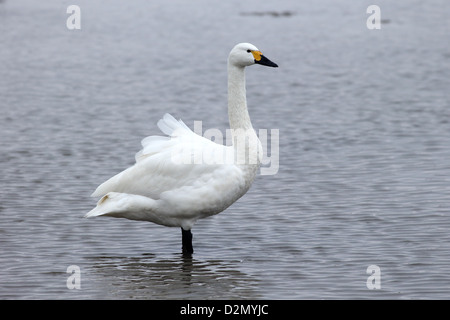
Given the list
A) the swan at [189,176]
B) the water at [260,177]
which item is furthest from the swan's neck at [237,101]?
the water at [260,177]

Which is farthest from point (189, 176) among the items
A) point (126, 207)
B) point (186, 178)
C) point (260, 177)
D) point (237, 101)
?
point (260, 177)

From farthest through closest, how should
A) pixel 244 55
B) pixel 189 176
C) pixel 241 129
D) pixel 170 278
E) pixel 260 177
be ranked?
pixel 260 177 → pixel 244 55 → pixel 241 129 → pixel 189 176 → pixel 170 278

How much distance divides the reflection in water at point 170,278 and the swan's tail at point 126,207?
0.49m

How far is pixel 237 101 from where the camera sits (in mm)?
9328

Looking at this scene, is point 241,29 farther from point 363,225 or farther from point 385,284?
point 385,284

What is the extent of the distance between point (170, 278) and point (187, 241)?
67 centimetres

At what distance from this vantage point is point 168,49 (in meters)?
27.2

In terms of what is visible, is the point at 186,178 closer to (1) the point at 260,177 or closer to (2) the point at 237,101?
(2) the point at 237,101

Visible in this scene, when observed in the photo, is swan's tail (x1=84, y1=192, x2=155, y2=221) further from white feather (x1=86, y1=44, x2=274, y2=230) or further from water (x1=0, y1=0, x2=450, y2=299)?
water (x1=0, y1=0, x2=450, y2=299)

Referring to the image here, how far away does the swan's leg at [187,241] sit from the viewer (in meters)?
9.19

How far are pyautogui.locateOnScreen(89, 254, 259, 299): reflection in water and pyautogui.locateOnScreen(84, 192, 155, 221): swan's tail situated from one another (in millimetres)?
495

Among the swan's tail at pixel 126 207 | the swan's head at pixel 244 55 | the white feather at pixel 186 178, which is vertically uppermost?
the swan's head at pixel 244 55

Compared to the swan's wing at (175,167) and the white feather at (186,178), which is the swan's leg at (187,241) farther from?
the swan's wing at (175,167)
